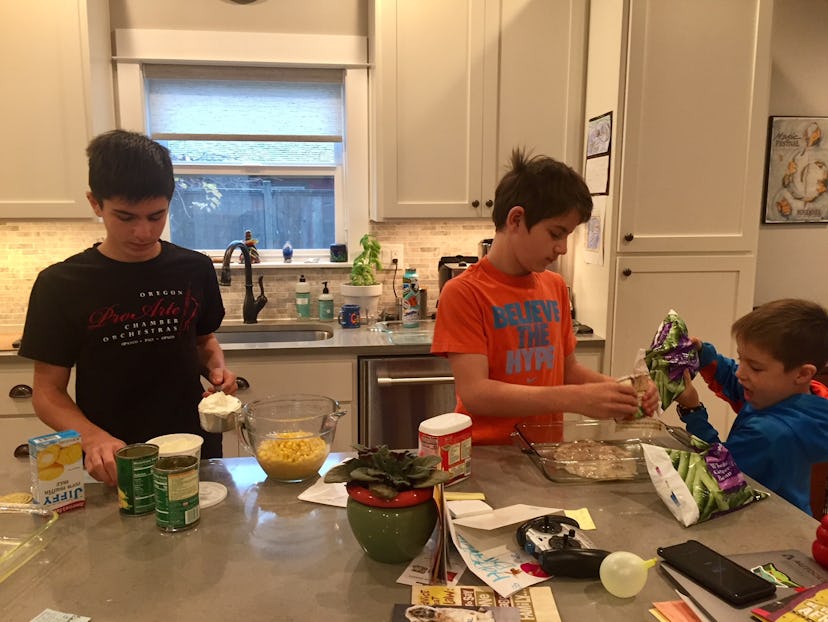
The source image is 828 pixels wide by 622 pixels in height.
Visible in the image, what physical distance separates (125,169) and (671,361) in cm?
130

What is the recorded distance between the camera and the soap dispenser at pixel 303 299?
321cm

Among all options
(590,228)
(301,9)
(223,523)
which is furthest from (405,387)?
(301,9)

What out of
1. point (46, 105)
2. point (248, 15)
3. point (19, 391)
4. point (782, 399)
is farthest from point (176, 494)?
point (248, 15)

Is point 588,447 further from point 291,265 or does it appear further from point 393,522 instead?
point 291,265

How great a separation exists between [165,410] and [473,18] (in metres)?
2.15

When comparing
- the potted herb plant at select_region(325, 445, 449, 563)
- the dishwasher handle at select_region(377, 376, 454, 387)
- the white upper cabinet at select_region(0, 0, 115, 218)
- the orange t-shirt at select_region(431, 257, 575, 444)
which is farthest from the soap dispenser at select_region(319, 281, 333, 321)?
the potted herb plant at select_region(325, 445, 449, 563)

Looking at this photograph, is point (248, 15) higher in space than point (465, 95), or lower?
higher

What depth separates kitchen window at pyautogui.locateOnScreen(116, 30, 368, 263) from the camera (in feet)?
10.1

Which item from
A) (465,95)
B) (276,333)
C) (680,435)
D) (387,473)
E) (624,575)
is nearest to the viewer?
(624,575)

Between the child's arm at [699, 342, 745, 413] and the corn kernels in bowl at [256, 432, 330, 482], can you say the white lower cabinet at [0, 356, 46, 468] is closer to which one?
the corn kernels in bowl at [256, 432, 330, 482]

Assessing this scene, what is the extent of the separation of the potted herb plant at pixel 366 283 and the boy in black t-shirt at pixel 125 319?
53.4 inches

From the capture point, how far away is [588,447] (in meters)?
1.50

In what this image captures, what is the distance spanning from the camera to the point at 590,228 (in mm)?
2912

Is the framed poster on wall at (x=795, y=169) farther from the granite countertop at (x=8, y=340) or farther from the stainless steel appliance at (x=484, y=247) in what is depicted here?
the granite countertop at (x=8, y=340)
